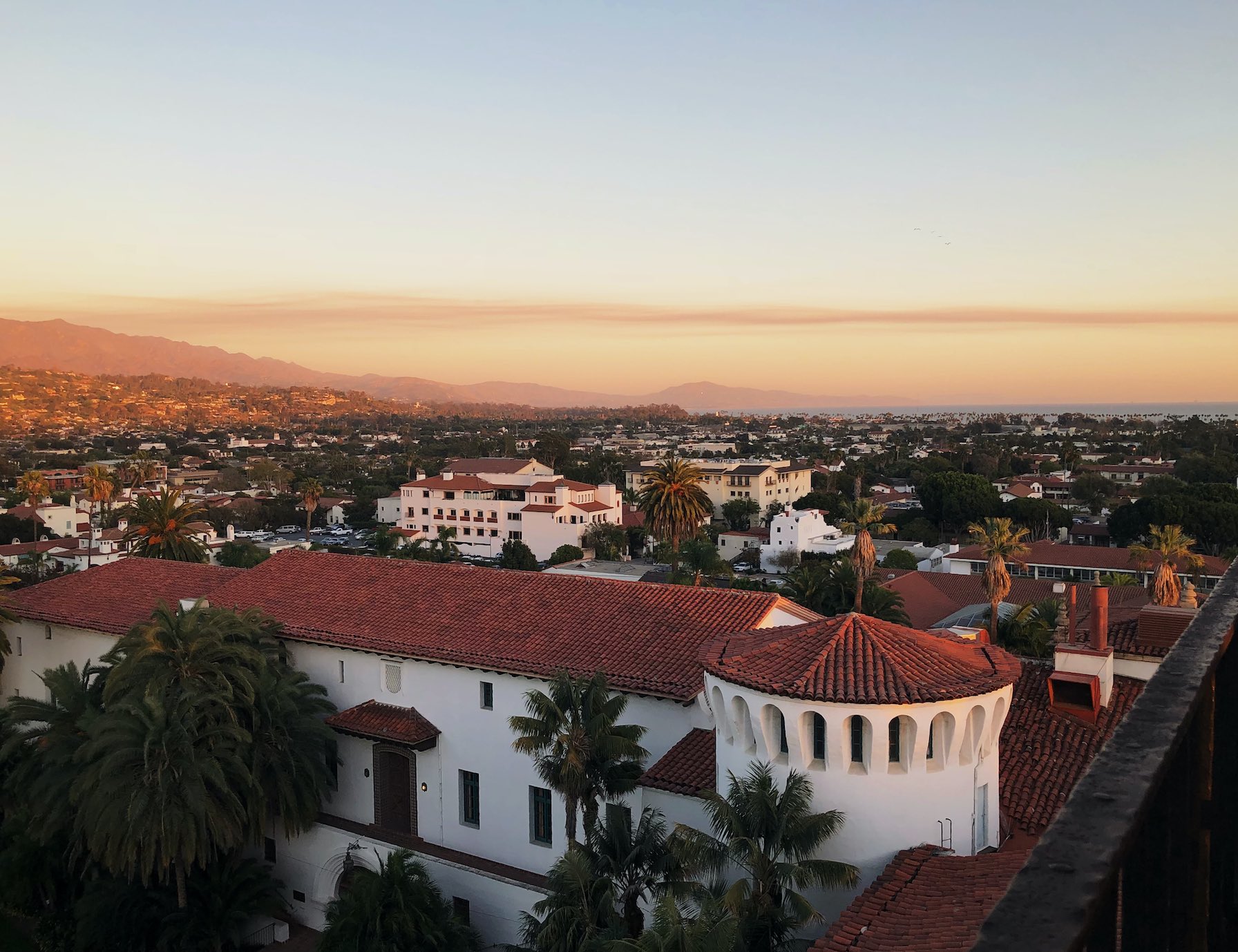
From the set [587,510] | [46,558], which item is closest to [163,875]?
[46,558]

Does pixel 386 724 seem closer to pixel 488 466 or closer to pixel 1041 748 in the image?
pixel 1041 748

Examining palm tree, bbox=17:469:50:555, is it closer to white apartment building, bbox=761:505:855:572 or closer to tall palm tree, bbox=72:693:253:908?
white apartment building, bbox=761:505:855:572

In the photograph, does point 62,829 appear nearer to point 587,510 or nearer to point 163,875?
point 163,875

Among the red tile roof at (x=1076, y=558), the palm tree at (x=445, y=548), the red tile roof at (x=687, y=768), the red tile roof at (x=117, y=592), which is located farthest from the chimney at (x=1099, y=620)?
the palm tree at (x=445, y=548)

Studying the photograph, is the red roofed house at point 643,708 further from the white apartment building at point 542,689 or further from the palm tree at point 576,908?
the palm tree at point 576,908

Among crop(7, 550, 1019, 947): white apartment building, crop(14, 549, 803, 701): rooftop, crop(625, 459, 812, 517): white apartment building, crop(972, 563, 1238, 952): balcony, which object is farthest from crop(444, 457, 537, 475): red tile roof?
crop(972, 563, 1238, 952): balcony

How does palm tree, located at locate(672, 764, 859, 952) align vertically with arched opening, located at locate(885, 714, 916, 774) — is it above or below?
below
